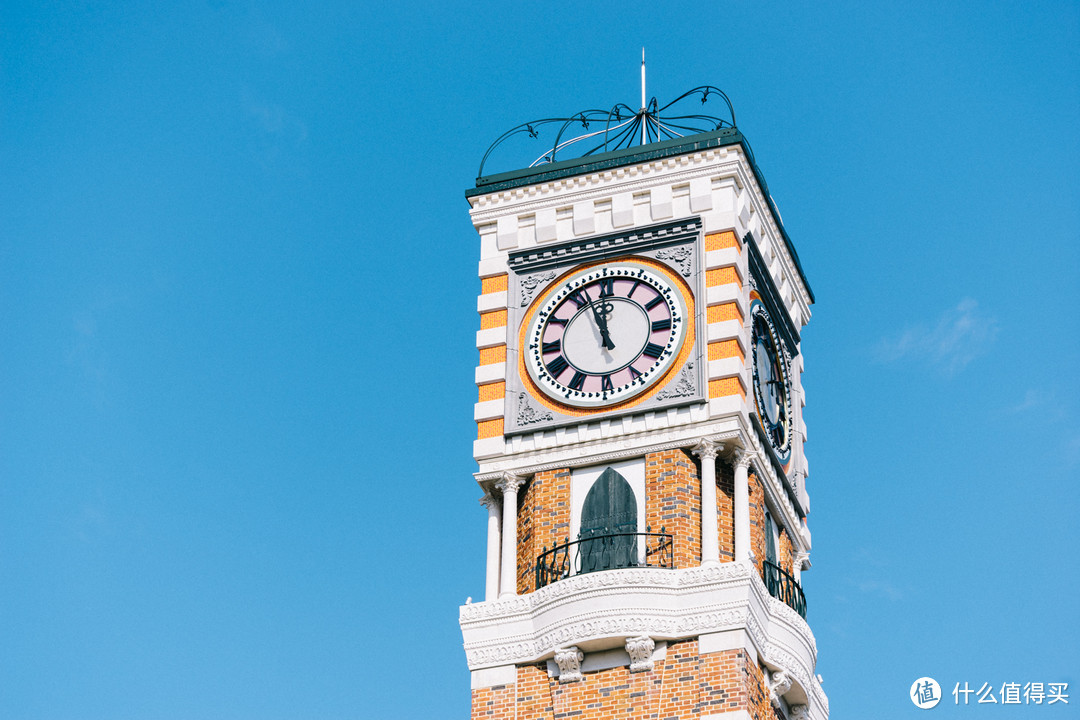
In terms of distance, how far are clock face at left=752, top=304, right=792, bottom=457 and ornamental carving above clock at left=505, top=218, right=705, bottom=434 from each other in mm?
2337

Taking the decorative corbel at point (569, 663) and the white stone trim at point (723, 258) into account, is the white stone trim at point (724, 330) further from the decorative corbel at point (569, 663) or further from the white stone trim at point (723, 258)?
the decorative corbel at point (569, 663)

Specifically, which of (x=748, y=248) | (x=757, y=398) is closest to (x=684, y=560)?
(x=757, y=398)

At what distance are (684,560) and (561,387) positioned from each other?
18.4 ft

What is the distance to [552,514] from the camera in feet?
176

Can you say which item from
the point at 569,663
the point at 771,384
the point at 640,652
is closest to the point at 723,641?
the point at 640,652

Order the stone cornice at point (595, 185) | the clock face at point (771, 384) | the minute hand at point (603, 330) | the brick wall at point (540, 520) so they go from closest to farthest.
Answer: the brick wall at point (540, 520), the minute hand at point (603, 330), the clock face at point (771, 384), the stone cornice at point (595, 185)

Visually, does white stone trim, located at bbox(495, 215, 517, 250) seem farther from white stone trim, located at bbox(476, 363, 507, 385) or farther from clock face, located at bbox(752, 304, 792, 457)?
clock face, located at bbox(752, 304, 792, 457)

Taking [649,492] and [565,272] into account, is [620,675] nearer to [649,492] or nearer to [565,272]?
[649,492]

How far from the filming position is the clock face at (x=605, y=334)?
54.5 m

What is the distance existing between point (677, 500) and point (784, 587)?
12.4 feet

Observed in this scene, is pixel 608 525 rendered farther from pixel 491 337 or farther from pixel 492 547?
pixel 491 337

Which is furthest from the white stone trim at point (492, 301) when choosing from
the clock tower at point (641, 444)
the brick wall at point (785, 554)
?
the brick wall at point (785, 554)

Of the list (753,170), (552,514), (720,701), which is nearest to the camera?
(720,701)

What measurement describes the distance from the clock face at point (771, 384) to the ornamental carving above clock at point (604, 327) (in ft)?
7.67
